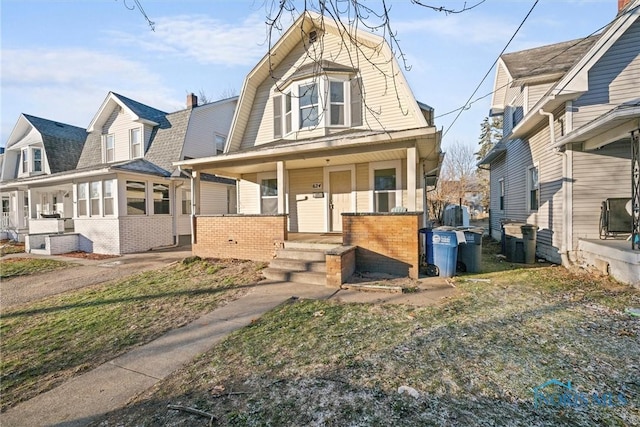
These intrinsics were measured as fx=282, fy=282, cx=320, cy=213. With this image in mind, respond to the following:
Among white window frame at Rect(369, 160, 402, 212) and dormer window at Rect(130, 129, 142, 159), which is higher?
dormer window at Rect(130, 129, 142, 159)

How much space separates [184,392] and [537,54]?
16027 millimetres

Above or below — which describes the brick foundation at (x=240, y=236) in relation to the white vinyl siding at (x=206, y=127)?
below

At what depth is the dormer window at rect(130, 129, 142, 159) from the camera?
15.1m

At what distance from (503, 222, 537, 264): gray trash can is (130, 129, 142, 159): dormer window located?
17.4 m

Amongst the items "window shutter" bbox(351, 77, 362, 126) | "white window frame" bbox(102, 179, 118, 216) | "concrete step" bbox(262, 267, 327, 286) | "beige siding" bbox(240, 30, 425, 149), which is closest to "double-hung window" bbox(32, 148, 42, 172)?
"white window frame" bbox(102, 179, 118, 216)

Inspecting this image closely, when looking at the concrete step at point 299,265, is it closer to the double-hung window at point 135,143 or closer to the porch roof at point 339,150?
the porch roof at point 339,150

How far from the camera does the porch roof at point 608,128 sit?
218 inches

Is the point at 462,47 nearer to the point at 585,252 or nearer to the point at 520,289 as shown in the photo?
the point at 520,289

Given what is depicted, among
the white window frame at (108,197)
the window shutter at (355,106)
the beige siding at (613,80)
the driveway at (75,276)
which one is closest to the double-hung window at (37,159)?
the white window frame at (108,197)

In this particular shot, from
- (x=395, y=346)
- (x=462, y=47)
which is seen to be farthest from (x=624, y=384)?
(x=462, y=47)

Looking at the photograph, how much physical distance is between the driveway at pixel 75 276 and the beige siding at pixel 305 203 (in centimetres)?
468

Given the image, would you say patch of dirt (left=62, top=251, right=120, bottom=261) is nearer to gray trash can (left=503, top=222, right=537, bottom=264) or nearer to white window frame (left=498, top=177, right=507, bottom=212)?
gray trash can (left=503, top=222, right=537, bottom=264)

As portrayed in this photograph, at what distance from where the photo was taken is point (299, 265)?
6.96 meters

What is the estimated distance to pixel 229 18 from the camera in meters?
4.00
